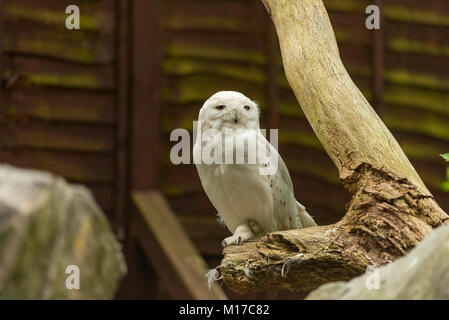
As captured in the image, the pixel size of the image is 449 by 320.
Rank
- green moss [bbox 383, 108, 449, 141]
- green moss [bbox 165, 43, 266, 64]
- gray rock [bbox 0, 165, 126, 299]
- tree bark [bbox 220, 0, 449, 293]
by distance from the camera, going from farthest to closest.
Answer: green moss [bbox 383, 108, 449, 141]
green moss [bbox 165, 43, 266, 64]
tree bark [bbox 220, 0, 449, 293]
gray rock [bbox 0, 165, 126, 299]

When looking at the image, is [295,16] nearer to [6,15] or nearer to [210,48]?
[210,48]

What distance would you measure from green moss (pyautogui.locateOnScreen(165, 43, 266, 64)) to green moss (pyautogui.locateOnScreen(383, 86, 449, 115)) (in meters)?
0.87

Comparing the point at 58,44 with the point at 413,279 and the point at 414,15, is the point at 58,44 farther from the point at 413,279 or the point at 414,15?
the point at 413,279

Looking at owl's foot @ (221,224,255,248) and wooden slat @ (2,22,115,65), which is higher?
wooden slat @ (2,22,115,65)

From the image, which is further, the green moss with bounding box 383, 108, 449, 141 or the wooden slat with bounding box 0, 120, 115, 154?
the green moss with bounding box 383, 108, 449, 141

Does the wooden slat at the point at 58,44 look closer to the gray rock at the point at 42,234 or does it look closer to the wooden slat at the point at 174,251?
the wooden slat at the point at 174,251

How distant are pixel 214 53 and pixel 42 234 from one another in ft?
10.9

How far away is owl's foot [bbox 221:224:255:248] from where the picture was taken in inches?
115

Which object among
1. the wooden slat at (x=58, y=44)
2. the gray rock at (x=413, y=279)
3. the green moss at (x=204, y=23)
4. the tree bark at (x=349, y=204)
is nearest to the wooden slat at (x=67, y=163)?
the wooden slat at (x=58, y=44)

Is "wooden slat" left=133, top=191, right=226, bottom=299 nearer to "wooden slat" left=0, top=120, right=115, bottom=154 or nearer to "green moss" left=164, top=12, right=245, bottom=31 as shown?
"wooden slat" left=0, top=120, right=115, bottom=154

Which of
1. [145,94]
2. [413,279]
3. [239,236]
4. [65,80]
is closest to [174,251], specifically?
[145,94]

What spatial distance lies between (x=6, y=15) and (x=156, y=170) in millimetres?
1239

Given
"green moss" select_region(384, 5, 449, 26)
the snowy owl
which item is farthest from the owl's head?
"green moss" select_region(384, 5, 449, 26)

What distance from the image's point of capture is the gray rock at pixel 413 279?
1.62 metres
